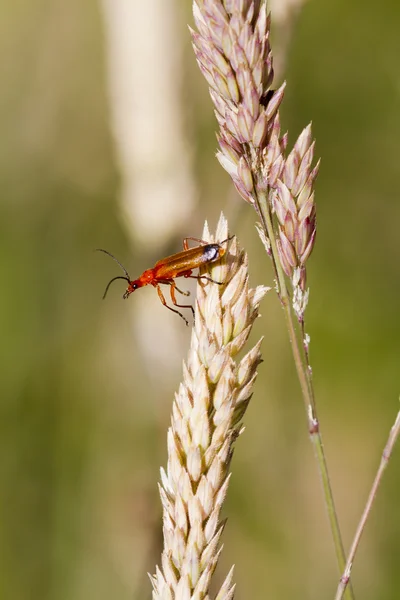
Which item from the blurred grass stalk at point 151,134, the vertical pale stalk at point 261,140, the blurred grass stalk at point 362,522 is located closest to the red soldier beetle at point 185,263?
the vertical pale stalk at point 261,140

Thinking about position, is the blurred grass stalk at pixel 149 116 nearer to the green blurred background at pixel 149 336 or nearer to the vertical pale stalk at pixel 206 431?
the green blurred background at pixel 149 336

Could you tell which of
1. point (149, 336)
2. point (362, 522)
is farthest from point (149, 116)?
point (362, 522)

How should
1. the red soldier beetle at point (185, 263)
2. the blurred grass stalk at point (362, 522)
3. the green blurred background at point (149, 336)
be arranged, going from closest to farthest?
the blurred grass stalk at point (362, 522), the red soldier beetle at point (185, 263), the green blurred background at point (149, 336)

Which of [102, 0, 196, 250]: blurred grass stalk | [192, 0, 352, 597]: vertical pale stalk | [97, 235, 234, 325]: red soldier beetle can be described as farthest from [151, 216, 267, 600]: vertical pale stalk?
[102, 0, 196, 250]: blurred grass stalk

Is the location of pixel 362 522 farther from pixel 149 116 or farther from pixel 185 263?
pixel 149 116

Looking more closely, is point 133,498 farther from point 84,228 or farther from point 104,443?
point 84,228
